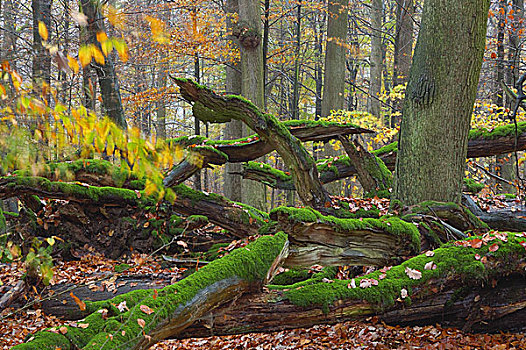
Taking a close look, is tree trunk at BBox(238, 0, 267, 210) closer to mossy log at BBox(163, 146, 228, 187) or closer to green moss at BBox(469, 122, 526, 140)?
mossy log at BBox(163, 146, 228, 187)

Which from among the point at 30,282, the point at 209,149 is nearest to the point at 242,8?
the point at 209,149

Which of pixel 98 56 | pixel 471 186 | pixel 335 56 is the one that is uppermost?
pixel 335 56

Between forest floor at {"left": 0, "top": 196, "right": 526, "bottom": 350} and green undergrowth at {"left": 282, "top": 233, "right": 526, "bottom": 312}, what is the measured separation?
0.64 meters

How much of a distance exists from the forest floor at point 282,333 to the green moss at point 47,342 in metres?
1.13

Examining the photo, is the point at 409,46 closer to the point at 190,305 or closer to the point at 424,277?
the point at 424,277

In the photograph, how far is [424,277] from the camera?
4309 millimetres

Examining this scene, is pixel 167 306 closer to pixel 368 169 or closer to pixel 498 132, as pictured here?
pixel 368 169

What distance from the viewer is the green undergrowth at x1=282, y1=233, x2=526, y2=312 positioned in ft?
13.5

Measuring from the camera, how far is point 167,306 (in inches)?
128

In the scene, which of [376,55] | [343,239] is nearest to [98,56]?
[343,239]

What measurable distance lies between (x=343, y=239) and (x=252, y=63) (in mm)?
7044

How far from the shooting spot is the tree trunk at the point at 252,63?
10344 millimetres

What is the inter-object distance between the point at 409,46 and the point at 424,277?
35.3ft

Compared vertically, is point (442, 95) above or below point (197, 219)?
above
